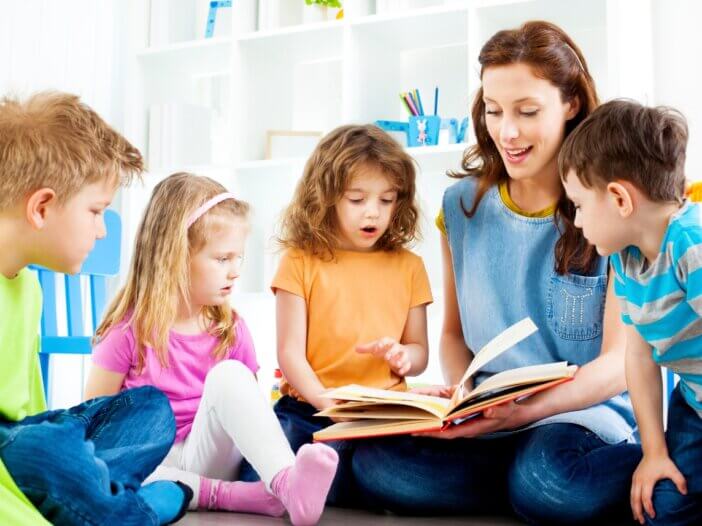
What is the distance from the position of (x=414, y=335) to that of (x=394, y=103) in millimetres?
1137

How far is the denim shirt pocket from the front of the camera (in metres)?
1.37

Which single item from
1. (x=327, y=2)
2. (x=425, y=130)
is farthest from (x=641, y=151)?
(x=327, y=2)

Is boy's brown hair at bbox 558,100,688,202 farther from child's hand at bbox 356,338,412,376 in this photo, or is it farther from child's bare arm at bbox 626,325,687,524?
child's hand at bbox 356,338,412,376

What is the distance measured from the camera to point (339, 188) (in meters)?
1.62

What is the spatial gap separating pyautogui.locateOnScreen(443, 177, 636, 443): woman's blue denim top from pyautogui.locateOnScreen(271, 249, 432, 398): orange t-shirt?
14 centimetres

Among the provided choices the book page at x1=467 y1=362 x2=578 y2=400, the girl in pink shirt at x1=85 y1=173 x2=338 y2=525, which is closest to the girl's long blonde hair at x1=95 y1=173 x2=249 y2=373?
the girl in pink shirt at x1=85 y1=173 x2=338 y2=525

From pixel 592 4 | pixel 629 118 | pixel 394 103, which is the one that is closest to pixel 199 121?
pixel 394 103

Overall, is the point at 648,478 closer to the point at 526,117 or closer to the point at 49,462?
the point at 526,117

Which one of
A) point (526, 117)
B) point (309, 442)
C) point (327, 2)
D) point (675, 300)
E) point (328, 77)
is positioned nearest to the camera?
point (675, 300)

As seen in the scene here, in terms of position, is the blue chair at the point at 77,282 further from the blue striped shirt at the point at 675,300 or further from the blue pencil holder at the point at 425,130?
the blue striped shirt at the point at 675,300

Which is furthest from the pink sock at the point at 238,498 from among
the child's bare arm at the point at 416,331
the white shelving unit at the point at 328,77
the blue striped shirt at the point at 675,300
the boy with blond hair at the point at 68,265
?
the white shelving unit at the point at 328,77

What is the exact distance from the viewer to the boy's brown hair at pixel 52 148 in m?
1.10

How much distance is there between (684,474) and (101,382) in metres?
0.98

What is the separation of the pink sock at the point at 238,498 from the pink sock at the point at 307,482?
8 cm
